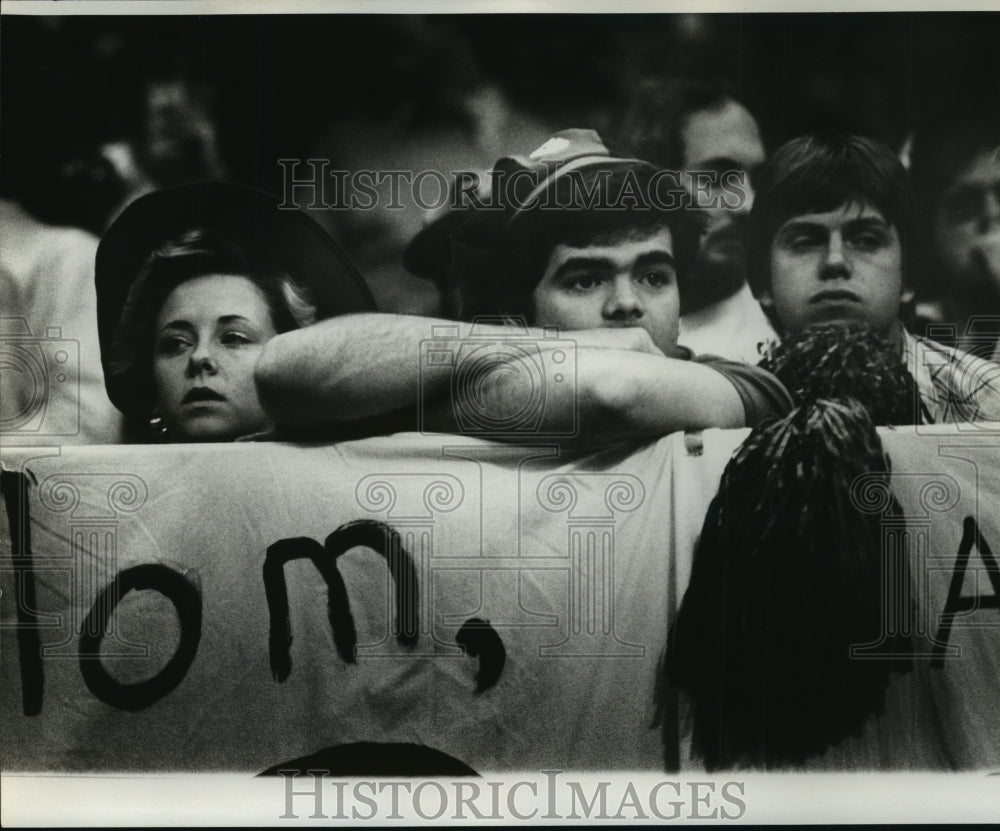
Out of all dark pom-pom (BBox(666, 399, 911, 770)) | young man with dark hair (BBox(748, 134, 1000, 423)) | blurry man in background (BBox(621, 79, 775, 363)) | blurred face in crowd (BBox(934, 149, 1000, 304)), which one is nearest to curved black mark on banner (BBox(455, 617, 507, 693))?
dark pom-pom (BBox(666, 399, 911, 770))

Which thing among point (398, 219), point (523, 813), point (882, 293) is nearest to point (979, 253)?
point (882, 293)

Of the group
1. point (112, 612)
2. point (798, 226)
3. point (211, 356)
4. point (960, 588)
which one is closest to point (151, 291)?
point (211, 356)

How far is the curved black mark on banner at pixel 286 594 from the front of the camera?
372cm

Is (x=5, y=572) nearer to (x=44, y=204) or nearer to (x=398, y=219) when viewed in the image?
(x=44, y=204)

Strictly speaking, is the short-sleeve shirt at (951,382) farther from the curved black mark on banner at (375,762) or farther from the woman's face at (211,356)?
the woman's face at (211,356)

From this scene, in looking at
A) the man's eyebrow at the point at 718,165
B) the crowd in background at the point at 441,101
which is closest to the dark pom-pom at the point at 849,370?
the crowd in background at the point at 441,101

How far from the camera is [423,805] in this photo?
3781 millimetres

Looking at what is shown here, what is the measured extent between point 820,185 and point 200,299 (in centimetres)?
201

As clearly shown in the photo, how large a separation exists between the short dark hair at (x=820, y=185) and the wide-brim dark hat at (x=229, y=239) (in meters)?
1.25

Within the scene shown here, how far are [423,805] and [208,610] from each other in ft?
3.05

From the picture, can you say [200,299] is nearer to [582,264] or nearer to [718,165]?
[582,264]

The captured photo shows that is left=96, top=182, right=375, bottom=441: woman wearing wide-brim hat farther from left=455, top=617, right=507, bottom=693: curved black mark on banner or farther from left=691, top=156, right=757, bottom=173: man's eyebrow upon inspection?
left=691, top=156, right=757, bottom=173: man's eyebrow

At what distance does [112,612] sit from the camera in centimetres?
374

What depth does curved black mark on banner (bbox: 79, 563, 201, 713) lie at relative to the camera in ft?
12.3
